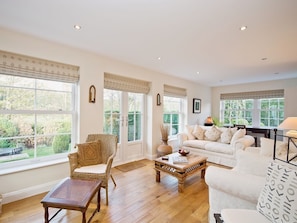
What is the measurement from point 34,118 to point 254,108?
6529mm

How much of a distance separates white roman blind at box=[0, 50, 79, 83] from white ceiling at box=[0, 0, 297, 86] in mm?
384

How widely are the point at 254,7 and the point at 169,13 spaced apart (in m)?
0.88

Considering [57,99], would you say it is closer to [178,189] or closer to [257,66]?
[178,189]

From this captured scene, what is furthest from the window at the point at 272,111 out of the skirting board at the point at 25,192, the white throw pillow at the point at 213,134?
the skirting board at the point at 25,192

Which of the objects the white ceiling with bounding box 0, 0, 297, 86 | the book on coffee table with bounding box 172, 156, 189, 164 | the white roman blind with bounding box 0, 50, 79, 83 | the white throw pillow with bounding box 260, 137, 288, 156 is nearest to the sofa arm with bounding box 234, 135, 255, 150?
the white throw pillow with bounding box 260, 137, 288, 156

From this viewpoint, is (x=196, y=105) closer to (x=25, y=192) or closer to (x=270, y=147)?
(x=270, y=147)

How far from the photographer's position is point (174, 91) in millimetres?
4977

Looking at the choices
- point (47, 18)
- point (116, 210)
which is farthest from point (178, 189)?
point (47, 18)

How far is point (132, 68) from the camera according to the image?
379cm

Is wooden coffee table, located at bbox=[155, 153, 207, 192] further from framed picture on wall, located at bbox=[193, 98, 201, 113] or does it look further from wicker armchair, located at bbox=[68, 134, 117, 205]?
framed picture on wall, located at bbox=[193, 98, 201, 113]

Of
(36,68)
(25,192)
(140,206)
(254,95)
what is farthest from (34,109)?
(254,95)

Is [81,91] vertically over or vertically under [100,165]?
over

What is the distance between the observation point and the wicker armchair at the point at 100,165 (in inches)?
86.0

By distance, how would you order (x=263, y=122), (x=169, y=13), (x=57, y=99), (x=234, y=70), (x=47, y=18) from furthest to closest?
(x=263, y=122) → (x=234, y=70) → (x=57, y=99) → (x=47, y=18) → (x=169, y=13)
